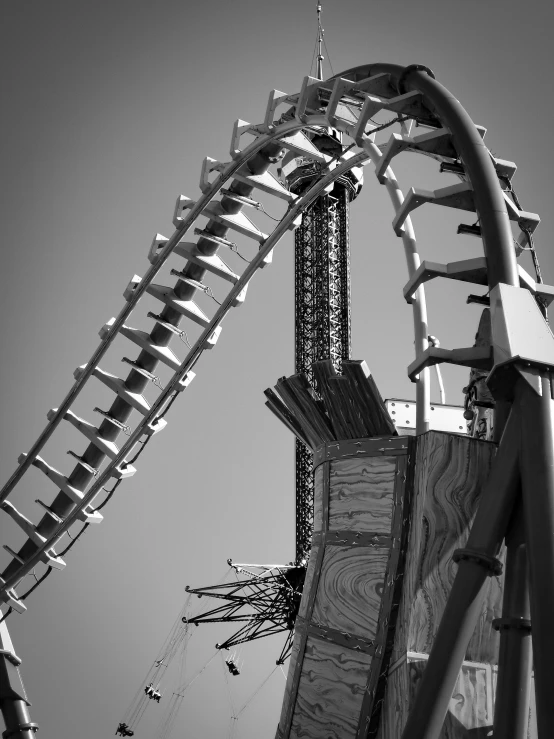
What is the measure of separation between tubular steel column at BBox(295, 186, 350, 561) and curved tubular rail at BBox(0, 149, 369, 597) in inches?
942

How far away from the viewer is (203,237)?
410 inches

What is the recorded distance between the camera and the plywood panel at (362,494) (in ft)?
19.5

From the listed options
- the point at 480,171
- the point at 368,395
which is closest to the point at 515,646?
the point at 368,395

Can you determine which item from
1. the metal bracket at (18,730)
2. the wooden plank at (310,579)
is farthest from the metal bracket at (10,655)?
the wooden plank at (310,579)

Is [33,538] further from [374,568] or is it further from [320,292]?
[320,292]

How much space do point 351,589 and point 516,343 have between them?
216 centimetres

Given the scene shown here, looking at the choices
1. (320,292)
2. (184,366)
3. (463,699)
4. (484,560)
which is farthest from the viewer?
(320,292)

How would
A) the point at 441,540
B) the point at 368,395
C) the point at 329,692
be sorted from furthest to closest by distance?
the point at 368,395 → the point at 329,692 → the point at 441,540

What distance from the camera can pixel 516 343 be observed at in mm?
4770

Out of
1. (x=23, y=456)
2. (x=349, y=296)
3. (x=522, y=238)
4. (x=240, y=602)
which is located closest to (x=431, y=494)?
(x=522, y=238)

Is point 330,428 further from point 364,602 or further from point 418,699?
point 418,699

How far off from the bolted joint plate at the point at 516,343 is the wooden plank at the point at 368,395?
47.1 inches

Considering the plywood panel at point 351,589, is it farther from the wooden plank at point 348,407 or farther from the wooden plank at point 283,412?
the wooden plank at point 283,412

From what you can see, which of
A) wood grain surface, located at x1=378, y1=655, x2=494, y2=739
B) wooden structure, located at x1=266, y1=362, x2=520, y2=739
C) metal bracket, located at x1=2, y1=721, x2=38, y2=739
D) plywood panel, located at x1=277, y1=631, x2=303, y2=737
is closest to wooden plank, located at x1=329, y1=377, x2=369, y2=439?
wooden structure, located at x1=266, y1=362, x2=520, y2=739
